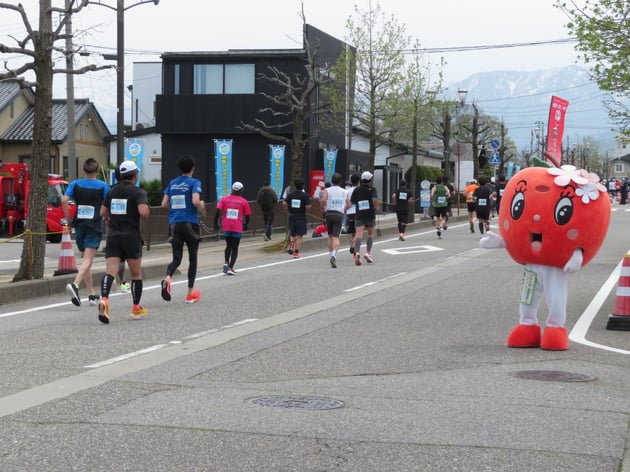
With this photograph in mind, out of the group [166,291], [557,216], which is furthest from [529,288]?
[166,291]

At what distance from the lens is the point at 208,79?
45188 mm

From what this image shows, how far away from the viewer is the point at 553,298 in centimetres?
1002

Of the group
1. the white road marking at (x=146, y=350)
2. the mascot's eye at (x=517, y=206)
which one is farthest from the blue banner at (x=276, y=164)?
the mascot's eye at (x=517, y=206)

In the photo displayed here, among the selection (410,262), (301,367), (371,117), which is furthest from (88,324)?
(371,117)

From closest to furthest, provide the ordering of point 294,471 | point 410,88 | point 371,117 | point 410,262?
1. point 294,471
2. point 410,262
3. point 371,117
4. point 410,88

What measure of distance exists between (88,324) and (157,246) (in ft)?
55.2

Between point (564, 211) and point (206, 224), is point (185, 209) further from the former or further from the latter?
point (206, 224)

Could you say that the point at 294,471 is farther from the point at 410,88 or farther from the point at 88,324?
the point at 410,88

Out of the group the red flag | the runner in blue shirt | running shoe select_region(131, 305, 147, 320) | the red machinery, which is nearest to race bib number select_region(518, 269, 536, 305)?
running shoe select_region(131, 305, 147, 320)

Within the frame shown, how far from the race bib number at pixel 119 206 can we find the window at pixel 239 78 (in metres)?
33.5

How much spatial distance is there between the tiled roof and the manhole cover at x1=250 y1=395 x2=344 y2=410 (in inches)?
1884

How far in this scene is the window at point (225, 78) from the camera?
45.0 m

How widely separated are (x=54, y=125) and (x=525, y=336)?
49733 millimetres

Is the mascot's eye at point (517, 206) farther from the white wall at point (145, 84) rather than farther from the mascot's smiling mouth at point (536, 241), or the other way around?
the white wall at point (145, 84)
